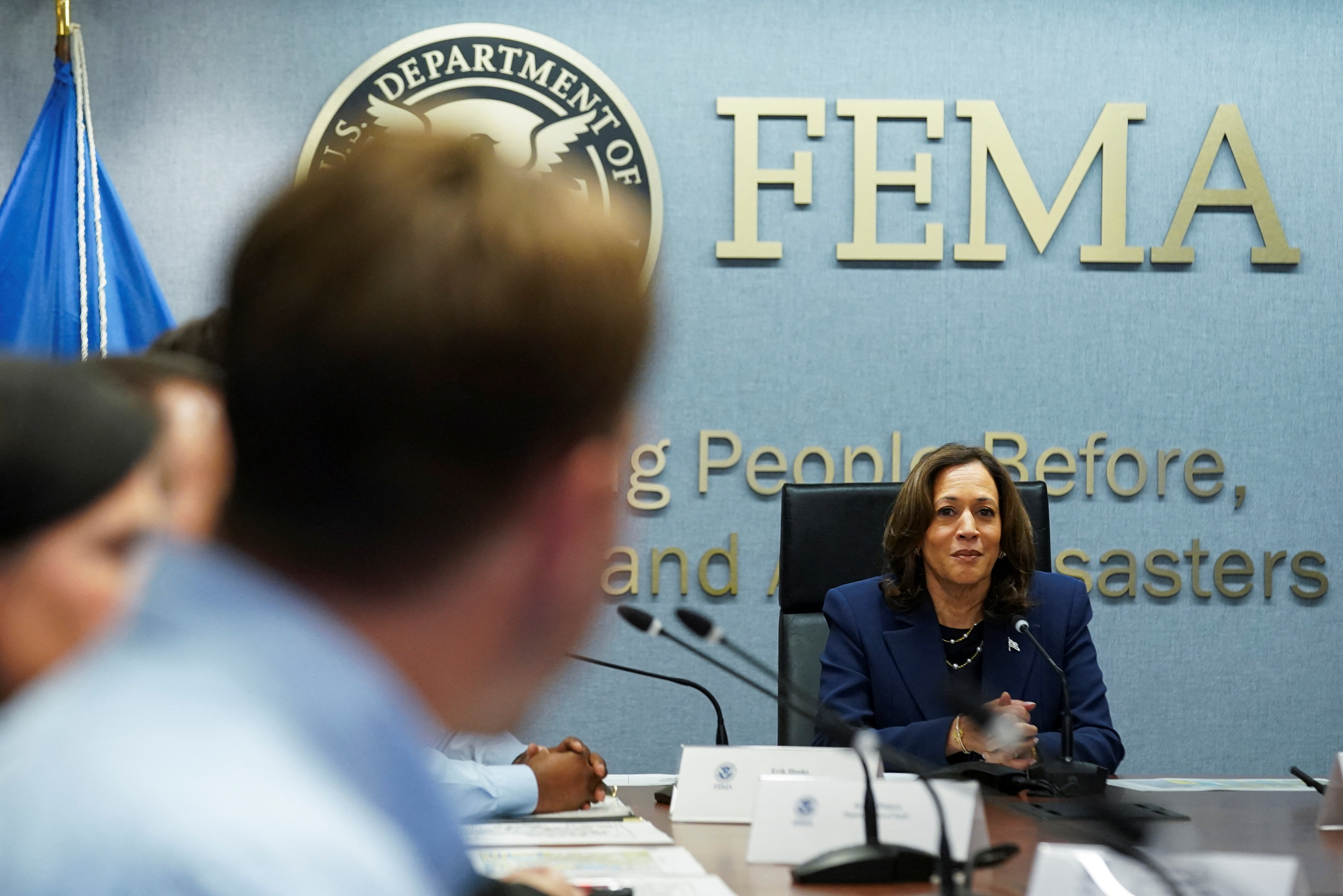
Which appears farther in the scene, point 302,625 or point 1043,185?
point 1043,185

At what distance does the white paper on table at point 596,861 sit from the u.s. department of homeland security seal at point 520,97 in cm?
218

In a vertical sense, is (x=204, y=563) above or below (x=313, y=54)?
below

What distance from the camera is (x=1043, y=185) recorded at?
3.81 metres

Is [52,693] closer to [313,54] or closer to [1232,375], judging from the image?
[313,54]

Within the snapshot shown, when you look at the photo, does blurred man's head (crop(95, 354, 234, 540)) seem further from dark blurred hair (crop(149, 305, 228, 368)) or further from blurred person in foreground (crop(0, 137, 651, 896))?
blurred person in foreground (crop(0, 137, 651, 896))

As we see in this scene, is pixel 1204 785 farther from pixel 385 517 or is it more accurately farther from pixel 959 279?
pixel 385 517

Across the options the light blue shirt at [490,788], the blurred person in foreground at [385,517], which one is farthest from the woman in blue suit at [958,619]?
the blurred person in foreground at [385,517]

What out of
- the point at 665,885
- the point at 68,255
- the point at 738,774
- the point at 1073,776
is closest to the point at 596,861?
the point at 665,885

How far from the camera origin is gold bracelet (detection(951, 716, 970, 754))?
261 centimetres

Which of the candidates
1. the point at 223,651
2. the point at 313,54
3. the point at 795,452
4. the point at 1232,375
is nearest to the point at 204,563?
the point at 223,651

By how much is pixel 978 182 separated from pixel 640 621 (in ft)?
7.83

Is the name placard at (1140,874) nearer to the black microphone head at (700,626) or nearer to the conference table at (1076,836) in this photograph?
the conference table at (1076,836)

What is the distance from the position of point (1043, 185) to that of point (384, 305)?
144 inches

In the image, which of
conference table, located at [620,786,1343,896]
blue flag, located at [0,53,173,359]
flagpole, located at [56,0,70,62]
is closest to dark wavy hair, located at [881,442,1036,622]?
conference table, located at [620,786,1343,896]
